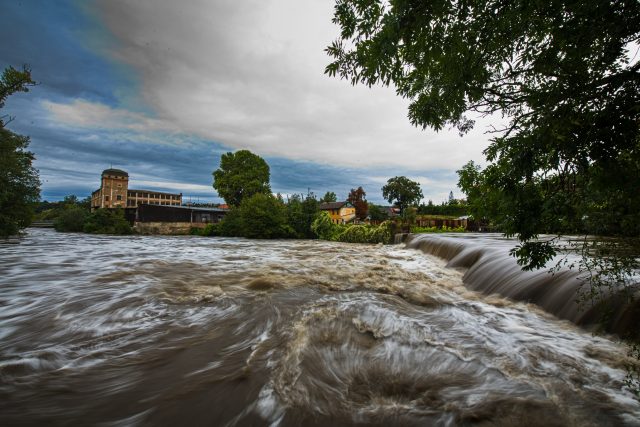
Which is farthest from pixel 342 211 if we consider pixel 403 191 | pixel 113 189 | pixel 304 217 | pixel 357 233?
pixel 113 189

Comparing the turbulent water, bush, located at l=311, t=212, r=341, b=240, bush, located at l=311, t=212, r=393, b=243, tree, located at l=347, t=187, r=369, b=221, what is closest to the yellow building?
tree, located at l=347, t=187, r=369, b=221

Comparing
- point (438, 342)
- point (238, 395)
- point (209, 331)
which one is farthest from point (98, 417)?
point (438, 342)

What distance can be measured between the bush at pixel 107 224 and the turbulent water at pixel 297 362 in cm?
3371

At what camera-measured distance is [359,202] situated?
62844 mm

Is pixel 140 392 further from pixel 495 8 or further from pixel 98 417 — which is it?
pixel 495 8

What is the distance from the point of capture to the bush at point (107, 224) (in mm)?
34969

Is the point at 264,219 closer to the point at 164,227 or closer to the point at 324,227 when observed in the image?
the point at 324,227

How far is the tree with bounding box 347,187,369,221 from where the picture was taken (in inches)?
2447

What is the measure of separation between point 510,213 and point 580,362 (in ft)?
7.31

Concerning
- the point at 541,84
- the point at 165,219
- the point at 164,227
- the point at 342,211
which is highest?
the point at 342,211

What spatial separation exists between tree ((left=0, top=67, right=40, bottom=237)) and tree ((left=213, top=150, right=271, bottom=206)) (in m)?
25.5

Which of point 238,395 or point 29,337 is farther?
point 29,337

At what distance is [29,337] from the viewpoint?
396 centimetres

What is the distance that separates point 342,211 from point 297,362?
62.2 meters
